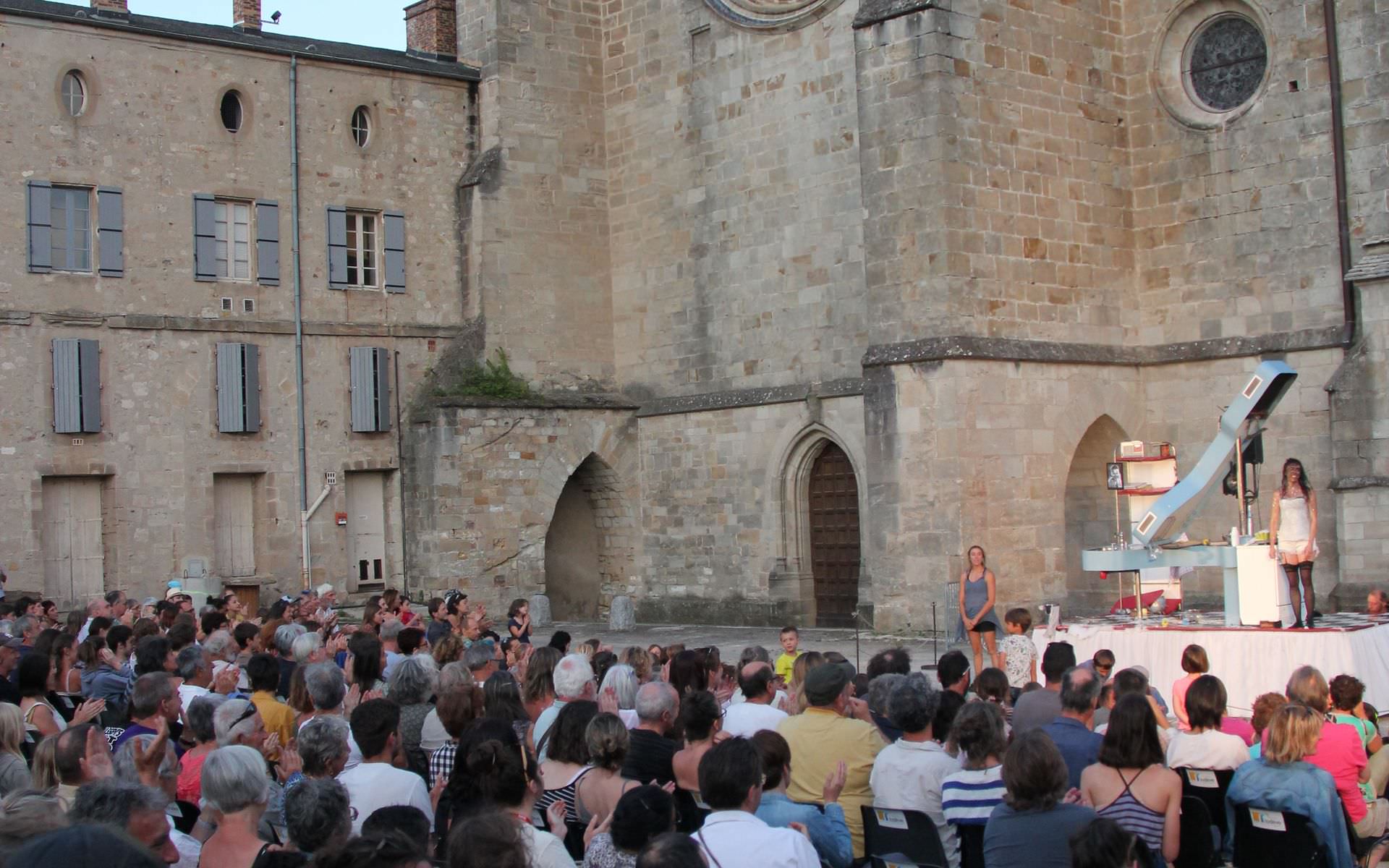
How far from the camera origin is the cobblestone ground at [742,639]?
18.2 metres

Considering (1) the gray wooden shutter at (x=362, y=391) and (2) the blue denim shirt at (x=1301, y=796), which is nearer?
(2) the blue denim shirt at (x=1301, y=796)

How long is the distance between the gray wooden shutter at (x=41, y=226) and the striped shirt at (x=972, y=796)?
1819 centimetres

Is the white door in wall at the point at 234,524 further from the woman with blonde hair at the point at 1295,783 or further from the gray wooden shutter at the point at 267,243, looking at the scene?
the woman with blonde hair at the point at 1295,783

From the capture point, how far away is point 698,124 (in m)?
24.1

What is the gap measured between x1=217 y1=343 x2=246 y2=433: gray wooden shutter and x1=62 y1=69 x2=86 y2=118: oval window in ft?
11.9

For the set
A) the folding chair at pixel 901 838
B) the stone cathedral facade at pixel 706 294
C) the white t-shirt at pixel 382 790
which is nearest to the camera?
the white t-shirt at pixel 382 790

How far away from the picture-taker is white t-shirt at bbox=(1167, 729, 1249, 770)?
684 centimetres

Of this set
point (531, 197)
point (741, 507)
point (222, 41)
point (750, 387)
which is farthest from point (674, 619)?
point (222, 41)

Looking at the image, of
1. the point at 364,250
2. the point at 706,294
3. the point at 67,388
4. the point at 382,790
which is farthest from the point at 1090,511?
the point at 382,790

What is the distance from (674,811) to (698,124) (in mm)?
19865

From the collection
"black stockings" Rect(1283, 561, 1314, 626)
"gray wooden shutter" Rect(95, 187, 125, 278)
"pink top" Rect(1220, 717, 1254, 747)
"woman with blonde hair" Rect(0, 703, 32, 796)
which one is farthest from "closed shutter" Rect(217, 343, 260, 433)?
"pink top" Rect(1220, 717, 1254, 747)

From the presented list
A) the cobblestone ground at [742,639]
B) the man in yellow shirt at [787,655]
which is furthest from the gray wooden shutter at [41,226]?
the man in yellow shirt at [787,655]

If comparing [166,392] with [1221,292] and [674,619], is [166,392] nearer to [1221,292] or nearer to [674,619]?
[674,619]

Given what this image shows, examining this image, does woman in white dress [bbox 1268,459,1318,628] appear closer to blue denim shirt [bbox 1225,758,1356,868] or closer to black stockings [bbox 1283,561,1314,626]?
black stockings [bbox 1283,561,1314,626]
